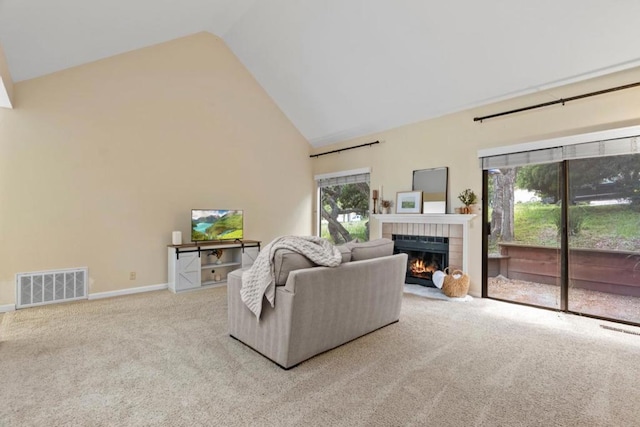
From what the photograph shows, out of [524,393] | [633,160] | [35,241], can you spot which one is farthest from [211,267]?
[633,160]

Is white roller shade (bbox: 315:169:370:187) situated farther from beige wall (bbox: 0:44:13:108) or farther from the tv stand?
beige wall (bbox: 0:44:13:108)

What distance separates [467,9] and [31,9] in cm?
419

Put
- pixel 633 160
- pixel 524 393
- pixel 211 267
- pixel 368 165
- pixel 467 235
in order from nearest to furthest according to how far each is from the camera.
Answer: pixel 524 393 → pixel 633 160 → pixel 467 235 → pixel 211 267 → pixel 368 165

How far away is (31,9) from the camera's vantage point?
287 centimetres

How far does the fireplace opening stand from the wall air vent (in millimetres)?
4507

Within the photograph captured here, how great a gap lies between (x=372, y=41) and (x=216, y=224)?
3.50m

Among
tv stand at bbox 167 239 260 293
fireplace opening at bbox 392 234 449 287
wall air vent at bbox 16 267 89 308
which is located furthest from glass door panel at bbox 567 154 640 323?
wall air vent at bbox 16 267 89 308

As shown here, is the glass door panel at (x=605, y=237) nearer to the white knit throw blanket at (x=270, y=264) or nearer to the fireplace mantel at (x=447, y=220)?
the fireplace mantel at (x=447, y=220)

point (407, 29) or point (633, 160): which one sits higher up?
point (407, 29)

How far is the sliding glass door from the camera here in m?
3.38

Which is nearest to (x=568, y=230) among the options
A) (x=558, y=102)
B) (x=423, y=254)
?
(x=558, y=102)

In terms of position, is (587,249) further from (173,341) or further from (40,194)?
(40,194)

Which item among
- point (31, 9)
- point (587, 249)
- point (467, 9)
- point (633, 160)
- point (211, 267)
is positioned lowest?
point (211, 267)

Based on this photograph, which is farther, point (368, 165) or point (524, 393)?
point (368, 165)
